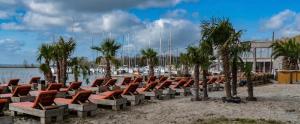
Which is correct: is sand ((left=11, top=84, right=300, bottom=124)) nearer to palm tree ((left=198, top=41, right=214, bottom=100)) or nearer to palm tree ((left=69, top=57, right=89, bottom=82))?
palm tree ((left=198, top=41, right=214, bottom=100))

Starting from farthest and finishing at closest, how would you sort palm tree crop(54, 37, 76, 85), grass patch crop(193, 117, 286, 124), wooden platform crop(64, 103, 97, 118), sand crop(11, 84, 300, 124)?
palm tree crop(54, 37, 76, 85) → wooden platform crop(64, 103, 97, 118) → sand crop(11, 84, 300, 124) → grass patch crop(193, 117, 286, 124)

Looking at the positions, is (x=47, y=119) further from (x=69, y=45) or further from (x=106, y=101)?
(x=69, y=45)

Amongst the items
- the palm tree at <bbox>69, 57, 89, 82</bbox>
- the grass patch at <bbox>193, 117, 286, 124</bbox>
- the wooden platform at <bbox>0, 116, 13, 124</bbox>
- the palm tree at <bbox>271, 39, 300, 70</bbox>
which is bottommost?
the grass patch at <bbox>193, 117, 286, 124</bbox>

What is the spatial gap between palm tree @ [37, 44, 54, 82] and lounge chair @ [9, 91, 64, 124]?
15.5m

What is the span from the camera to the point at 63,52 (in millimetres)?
29984

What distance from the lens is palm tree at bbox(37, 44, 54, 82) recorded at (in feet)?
99.6

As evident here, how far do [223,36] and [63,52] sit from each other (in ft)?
40.2

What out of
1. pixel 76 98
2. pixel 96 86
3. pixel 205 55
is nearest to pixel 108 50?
pixel 96 86

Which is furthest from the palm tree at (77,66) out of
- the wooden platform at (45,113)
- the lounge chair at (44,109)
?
the lounge chair at (44,109)

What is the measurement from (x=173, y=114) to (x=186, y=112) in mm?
827

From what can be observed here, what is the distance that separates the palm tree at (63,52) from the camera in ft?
98.4

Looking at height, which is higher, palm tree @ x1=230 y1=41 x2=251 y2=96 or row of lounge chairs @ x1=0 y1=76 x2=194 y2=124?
palm tree @ x1=230 y1=41 x2=251 y2=96

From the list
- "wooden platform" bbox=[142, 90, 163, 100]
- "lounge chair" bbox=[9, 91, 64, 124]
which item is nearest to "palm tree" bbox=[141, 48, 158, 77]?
"wooden platform" bbox=[142, 90, 163, 100]

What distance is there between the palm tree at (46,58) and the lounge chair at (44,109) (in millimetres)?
15506
